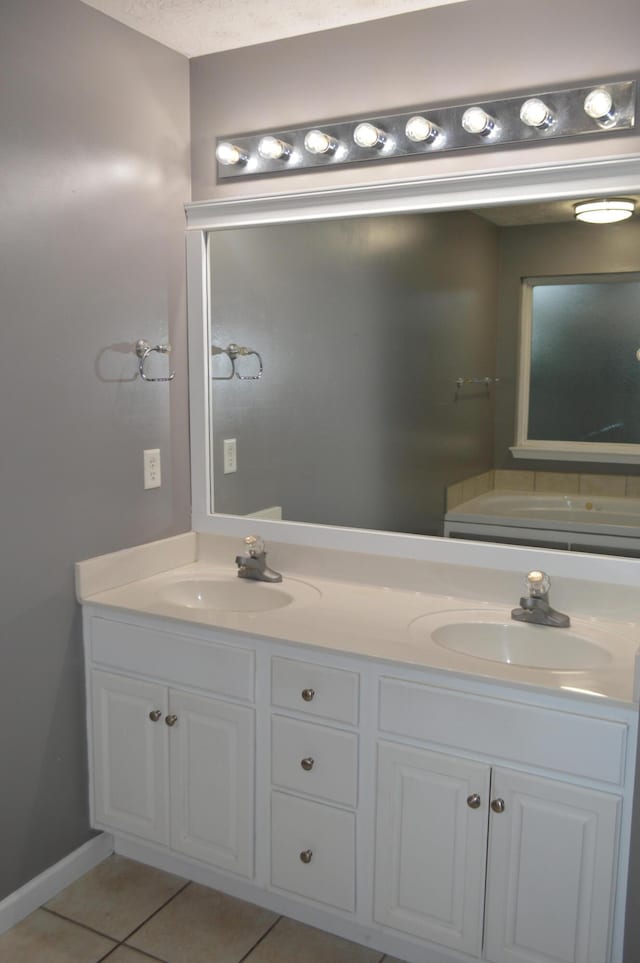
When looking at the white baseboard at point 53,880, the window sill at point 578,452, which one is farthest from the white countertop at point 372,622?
the white baseboard at point 53,880

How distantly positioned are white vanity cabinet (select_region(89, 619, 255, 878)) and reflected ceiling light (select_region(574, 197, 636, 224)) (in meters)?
1.32

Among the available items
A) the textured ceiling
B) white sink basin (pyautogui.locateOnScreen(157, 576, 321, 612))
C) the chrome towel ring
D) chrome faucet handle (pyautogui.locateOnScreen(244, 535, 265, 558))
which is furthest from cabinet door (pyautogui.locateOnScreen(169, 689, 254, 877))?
the textured ceiling

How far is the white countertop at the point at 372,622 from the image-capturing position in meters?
1.63

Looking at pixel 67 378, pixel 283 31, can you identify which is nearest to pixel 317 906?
pixel 67 378

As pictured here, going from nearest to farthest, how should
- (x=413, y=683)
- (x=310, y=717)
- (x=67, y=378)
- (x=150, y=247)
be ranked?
(x=413, y=683)
(x=310, y=717)
(x=67, y=378)
(x=150, y=247)

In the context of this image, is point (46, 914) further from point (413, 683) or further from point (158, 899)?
point (413, 683)

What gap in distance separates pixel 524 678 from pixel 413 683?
24 centimetres

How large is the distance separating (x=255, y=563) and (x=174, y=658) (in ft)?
1.33

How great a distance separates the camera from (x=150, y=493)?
2389mm

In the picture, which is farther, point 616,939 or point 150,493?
point 150,493

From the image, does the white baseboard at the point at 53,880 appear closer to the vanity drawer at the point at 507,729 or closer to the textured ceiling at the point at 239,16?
the vanity drawer at the point at 507,729

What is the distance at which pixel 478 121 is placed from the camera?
1.94 meters

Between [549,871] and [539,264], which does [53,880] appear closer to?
[549,871]

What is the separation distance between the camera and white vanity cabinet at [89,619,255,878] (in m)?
2.01
